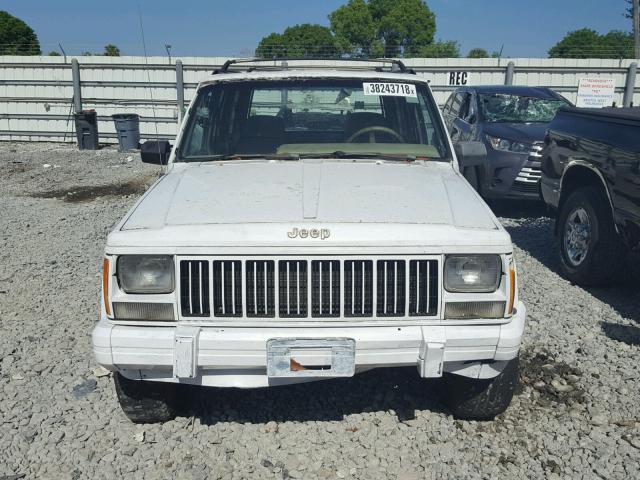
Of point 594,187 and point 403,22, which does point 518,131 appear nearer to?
point 594,187

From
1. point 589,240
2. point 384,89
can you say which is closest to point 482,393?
point 384,89

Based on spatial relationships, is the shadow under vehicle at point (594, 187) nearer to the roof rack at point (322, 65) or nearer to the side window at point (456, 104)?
the roof rack at point (322, 65)

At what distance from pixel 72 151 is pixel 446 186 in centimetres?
1363

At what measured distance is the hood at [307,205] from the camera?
2.89m

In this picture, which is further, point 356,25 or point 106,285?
point 356,25

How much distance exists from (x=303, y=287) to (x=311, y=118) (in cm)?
198

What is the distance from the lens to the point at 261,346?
9.39 feet

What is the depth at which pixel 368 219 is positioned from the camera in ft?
9.79

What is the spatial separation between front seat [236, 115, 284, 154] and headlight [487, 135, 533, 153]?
4814 millimetres

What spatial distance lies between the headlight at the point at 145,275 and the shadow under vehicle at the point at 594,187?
3.57 m

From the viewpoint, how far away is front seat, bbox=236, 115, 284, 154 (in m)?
4.28

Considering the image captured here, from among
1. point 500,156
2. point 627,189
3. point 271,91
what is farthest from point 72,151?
point 627,189

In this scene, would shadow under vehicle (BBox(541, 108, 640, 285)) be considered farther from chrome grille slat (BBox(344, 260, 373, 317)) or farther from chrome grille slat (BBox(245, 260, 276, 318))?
chrome grille slat (BBox(245, 260, 276, 318))

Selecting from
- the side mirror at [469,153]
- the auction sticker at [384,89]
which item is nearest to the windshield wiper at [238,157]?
the auction sticker at [384,89]
